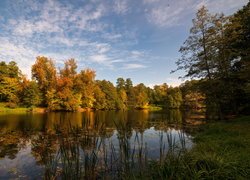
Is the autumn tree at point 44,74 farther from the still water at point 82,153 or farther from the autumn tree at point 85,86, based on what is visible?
the still water at point 82,153

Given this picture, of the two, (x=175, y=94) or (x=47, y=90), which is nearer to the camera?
(x=47, y=90)

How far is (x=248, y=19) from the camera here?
1780cm

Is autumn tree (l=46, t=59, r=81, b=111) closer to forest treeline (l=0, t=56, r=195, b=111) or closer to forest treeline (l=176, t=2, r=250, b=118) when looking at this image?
forest treeline (l=0, t=56, r=195, b=111)

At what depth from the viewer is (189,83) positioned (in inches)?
785

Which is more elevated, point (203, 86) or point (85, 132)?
point (203, 86)

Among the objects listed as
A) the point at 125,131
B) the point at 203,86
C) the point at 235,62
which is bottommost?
the point at 125,131

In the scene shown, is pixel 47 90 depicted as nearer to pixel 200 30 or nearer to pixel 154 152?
pixel 200 30

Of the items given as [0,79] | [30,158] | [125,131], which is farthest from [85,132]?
[0,79]

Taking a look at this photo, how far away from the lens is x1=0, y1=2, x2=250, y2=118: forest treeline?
1706 centimetres

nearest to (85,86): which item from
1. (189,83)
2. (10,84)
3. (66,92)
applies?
(66,92)

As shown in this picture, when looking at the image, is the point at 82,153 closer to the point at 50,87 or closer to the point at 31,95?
the point at 31,95

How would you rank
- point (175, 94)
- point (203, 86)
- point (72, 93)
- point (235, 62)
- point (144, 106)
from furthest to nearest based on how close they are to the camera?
1. point (144, 106)
2. point (175, 94)
3. point (72, 93)
4. point (235, 62)
5. point (203, 86)

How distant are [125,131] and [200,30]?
51.4 feet

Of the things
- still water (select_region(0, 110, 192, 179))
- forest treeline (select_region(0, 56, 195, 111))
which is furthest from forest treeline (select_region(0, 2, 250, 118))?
still water (select_region(0, 110, 192, 179))
